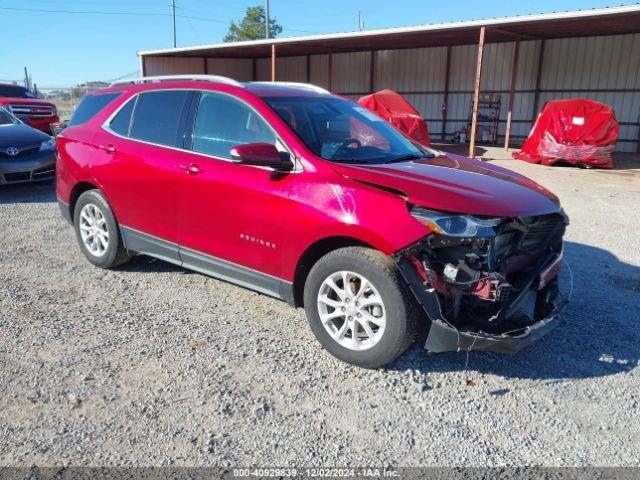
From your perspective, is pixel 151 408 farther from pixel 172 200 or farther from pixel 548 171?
pixel 548 171

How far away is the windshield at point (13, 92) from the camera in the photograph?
1591cm

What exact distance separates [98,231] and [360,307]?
3065 mm

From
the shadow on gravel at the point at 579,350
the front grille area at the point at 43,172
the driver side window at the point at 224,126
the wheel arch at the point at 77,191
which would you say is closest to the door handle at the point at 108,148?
the wheel arch at the point at 77,191

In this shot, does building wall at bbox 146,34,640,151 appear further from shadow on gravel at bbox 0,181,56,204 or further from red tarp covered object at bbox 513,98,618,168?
shadow on gravel at bbox 0,181,56,204

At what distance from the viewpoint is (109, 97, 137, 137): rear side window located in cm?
479

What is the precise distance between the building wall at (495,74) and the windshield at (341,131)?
17718 mm

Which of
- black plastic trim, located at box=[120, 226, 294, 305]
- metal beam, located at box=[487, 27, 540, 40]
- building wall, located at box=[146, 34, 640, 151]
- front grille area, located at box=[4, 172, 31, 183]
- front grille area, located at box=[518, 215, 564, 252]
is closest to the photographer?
front grille area, located at box=[518, 215, 564, 252]

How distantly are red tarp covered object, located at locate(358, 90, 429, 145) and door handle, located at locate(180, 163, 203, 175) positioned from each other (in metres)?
11.1

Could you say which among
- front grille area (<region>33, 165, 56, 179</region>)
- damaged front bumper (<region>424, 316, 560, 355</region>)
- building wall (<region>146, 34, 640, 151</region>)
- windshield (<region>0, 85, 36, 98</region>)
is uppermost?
building wall (<region>146, 34, 640, 151</region>)

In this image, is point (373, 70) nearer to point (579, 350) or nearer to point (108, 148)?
point (108, 148)

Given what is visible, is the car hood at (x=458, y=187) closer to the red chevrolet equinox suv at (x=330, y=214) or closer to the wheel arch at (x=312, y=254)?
the red chevrolet equinox suv at (x=330, y=214)

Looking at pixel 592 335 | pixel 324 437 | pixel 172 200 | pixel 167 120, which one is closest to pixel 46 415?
pixel 324 437

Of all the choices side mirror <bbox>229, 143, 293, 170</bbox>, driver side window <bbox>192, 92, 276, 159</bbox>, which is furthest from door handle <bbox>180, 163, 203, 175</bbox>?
side mirror <bbox>229, 143, 293, 170</bbox>

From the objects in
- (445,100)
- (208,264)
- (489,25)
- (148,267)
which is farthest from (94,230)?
Answer: (445,100)
